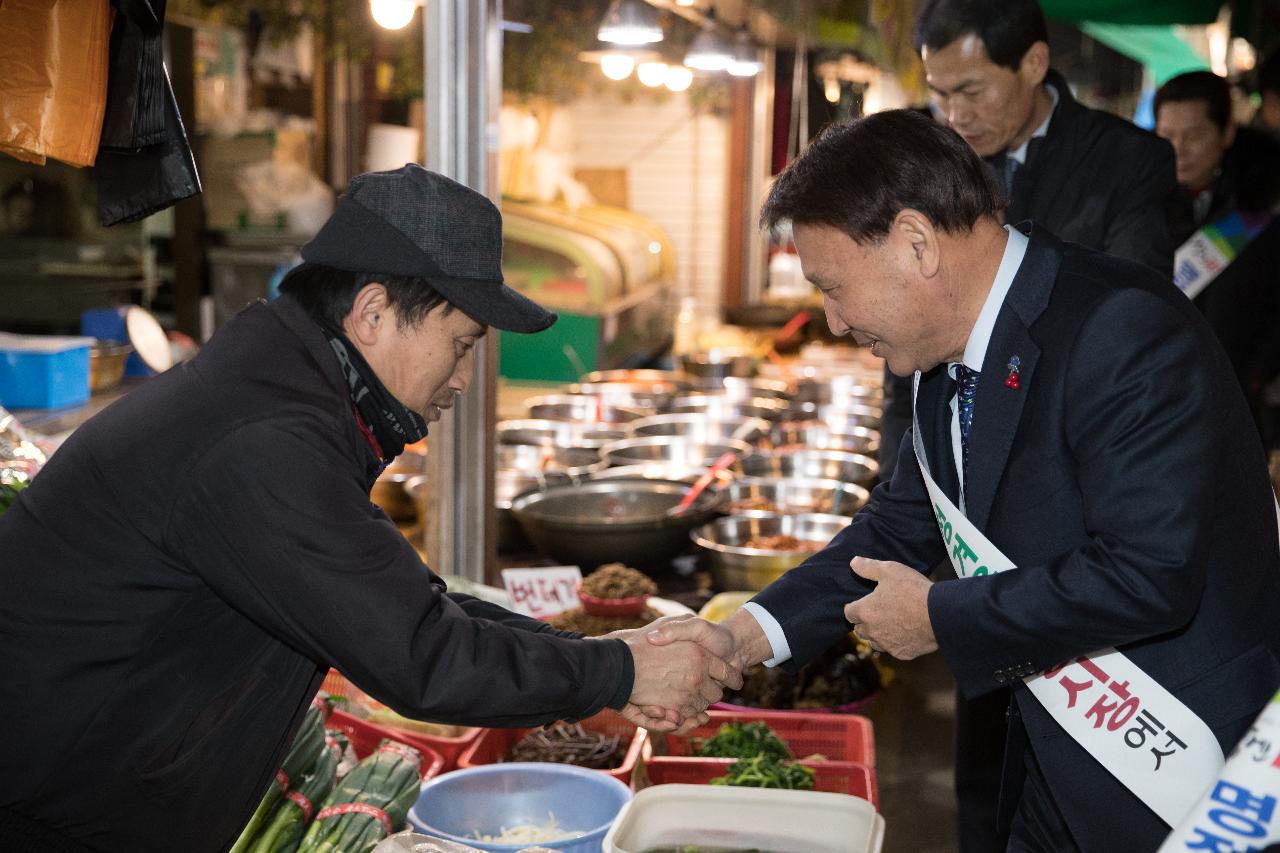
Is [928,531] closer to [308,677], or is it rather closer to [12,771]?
[308,677]

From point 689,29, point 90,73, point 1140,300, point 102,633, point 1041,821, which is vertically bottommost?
point 1041,821

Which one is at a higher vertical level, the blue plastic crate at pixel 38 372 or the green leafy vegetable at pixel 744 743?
the blue plastic crate at pixel 38 372

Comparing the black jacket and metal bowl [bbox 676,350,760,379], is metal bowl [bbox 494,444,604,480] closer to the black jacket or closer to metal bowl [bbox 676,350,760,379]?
metal bowl [bbox 676,350,760,379]

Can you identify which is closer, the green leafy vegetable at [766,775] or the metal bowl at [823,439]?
the green leafy vegetable at [766,775]

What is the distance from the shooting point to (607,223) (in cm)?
908

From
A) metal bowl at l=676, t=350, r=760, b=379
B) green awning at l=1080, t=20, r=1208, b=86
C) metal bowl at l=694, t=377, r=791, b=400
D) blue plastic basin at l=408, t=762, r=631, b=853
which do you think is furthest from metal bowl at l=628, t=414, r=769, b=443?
green awning at l=1080, t=20, r=1208, b=86

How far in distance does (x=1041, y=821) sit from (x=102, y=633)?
1594 millimetres

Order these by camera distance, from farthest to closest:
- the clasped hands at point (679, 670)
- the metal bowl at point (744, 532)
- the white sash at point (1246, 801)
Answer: the metal bowl at point (744, 532) → the clasped hands at point (679, 670) → the white sash at point (1246, 801)

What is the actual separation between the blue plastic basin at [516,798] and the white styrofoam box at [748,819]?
0.46ft

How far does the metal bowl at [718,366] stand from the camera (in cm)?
865

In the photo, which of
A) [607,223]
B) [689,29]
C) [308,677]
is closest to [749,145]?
[607,223]

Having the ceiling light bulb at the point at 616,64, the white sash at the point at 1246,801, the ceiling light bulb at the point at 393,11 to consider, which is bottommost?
the white sash at the point at 1246,801

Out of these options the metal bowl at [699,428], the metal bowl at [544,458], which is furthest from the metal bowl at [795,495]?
the metal bowl at [699,428]

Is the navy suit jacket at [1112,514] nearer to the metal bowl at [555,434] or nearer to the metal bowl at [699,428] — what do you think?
the metal bowl at [555,434]
